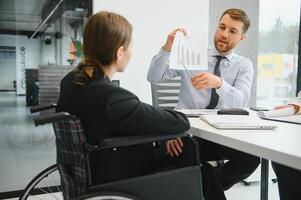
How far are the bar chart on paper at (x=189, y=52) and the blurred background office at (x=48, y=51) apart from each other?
1247 mm


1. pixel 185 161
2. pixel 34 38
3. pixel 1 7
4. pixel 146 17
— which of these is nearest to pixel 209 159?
pixel 185 161

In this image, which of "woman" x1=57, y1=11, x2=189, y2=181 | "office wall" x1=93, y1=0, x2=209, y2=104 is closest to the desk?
"woman" x1=57, y1=11, x2=189, y2=181

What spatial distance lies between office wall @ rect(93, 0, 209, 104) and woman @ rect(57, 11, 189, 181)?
1.57m

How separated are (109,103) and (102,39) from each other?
26cm

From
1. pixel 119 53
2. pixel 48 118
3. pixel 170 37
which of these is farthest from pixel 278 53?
pixel 48 118

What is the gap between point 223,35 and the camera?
6.03ft

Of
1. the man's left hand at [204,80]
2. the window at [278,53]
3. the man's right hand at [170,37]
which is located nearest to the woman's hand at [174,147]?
the man's left hand at [204,80]

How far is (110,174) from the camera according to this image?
99cm

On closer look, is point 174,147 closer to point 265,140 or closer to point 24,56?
point 265,140

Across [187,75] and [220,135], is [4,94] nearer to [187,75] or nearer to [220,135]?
[187,75]

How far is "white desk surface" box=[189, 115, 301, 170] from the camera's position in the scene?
73cm

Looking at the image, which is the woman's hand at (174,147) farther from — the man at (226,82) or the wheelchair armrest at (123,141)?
the man at (226,82)

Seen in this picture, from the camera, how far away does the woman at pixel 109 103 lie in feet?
Answer: 3.05

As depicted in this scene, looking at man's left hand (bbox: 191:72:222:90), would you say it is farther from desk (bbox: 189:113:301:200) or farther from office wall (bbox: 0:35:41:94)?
office wall (bbox: 0:35:41:94)
